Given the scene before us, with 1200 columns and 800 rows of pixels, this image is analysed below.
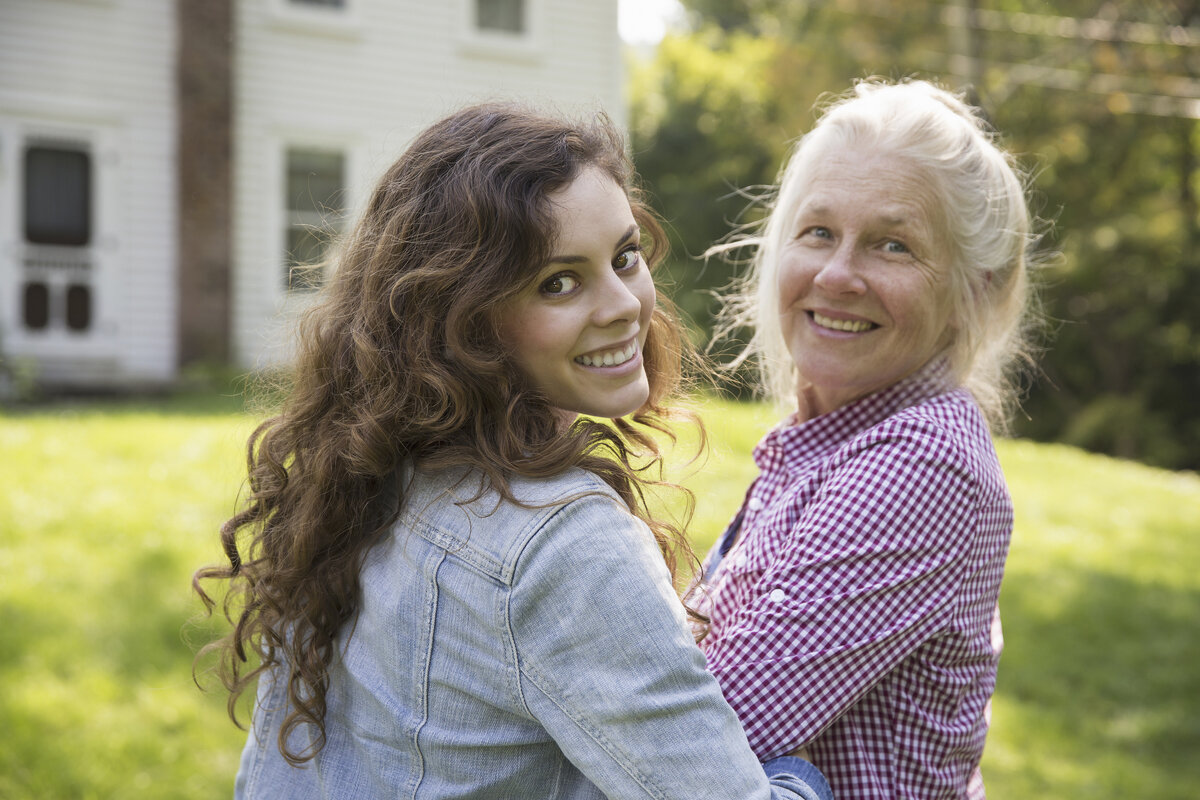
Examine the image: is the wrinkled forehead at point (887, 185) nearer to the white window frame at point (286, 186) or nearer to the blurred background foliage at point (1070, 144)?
the white window frame at point (286, 186)

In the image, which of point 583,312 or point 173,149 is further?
point 173,149

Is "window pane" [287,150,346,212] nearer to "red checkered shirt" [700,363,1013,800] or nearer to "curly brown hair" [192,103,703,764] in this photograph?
"curly brown hair" [192,103,703,764]

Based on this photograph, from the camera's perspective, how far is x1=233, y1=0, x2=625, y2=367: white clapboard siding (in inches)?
429

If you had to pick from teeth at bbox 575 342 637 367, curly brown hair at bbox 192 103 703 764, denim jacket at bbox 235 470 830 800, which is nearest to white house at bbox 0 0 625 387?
curly brown hair at bbox 192 103 703 764

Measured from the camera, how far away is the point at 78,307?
1070 centimetres

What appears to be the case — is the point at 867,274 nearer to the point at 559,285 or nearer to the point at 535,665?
the point at 559,285

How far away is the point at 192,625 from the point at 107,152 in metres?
7.92

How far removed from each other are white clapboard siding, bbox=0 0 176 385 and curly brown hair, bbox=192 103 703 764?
958cm

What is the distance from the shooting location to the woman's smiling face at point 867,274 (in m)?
1.91

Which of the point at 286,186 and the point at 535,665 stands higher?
the point at 286,186

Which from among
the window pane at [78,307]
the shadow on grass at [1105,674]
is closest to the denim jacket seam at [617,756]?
the shadow on grass at [1105,674]

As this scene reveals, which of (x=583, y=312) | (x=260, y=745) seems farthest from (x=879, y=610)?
(x=260, y=745)

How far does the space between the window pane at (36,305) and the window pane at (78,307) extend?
0.20 metres

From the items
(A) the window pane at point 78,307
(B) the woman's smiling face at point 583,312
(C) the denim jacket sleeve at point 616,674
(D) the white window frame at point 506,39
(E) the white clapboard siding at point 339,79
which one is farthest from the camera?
(D) the white window frame at point 506,39
